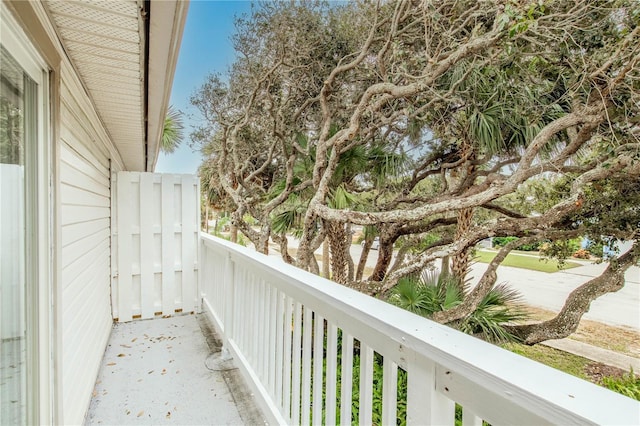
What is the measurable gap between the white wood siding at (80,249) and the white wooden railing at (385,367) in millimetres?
1094

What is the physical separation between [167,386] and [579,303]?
16.4 ft

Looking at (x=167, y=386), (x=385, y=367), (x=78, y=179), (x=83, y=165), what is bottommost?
(x=167, y=386)

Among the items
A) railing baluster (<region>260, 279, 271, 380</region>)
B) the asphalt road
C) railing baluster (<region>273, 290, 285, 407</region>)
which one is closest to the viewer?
railing baluster (<region>273, 290, 285, 407</region>)

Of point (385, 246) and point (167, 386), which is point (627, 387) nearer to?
point (385, 246)

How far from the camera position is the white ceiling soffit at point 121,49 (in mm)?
1224

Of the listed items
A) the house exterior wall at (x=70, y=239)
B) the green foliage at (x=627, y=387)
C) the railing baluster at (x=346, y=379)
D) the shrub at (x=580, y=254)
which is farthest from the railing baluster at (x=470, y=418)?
the shrub at (x=580, y=254)

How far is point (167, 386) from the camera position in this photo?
106 inches

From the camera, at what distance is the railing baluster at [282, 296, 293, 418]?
6.27 ft

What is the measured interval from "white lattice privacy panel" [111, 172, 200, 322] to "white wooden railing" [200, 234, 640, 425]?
2.17 m

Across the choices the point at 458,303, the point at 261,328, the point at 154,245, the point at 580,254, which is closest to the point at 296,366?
the point at 261,328

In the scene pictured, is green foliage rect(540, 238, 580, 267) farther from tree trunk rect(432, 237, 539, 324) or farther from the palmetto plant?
tree trunk rect(432, 237, 539, 324)

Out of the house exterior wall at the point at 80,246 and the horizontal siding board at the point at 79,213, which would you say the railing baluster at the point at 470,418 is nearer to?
the house exterior wall at the point at 80,246

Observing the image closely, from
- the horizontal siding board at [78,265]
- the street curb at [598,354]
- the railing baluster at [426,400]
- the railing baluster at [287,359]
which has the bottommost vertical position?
the street curb at [598,354]

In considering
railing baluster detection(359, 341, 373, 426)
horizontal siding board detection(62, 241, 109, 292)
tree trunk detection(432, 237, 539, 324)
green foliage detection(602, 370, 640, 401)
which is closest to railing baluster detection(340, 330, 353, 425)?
railing baluster detection(359, 341, 373, 426)
